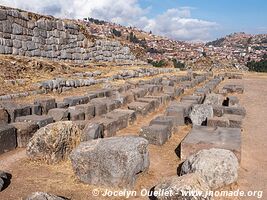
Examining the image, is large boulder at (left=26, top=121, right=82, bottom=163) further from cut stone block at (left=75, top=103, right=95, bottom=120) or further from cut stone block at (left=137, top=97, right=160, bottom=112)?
cut stone block at (left=137, top=97, right=160, bottom=112)

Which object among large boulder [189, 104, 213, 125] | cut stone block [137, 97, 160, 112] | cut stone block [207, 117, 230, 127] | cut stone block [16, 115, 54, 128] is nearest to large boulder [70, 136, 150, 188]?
cut stone block [16, 115, 54, 128]

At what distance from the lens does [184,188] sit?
5285mm

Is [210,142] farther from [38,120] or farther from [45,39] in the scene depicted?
[45,39]

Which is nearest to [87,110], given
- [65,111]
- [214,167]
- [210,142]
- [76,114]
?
[76,114]

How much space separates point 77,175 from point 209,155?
2.58 metres

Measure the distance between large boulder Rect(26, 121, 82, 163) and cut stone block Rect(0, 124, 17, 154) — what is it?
916 mm

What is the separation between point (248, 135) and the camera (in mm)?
10219

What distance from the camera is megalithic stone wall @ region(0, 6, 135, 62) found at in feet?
66.3

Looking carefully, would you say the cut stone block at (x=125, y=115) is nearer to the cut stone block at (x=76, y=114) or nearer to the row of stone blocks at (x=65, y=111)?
the row of stone blocks at (x=65, y=111)

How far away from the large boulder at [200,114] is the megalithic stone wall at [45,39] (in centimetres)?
1293

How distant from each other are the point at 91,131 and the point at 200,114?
4.15m

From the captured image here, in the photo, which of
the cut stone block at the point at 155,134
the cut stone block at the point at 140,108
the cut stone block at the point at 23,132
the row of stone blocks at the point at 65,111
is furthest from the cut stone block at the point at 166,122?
the cut stone block at the point at 23,132

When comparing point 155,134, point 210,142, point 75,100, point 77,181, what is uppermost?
point 75,100

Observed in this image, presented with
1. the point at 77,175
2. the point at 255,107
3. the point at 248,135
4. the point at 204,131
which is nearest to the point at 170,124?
the point at 204,131
